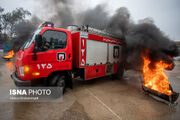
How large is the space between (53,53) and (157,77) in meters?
4.45

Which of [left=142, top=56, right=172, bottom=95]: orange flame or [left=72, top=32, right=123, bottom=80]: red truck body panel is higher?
[left=72, top=32, right=123, bottom=80]: red truck body panel

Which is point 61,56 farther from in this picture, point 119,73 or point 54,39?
point 119,73

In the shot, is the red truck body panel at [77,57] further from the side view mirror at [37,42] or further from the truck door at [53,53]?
the side view mirror at [37,42]

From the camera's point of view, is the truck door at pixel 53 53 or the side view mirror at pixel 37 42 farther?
the truck door at pixel 53 53

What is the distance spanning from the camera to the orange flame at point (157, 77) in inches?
150

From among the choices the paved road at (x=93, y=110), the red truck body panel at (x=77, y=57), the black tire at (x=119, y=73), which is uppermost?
the red truck body panel at (x=77, y=57)

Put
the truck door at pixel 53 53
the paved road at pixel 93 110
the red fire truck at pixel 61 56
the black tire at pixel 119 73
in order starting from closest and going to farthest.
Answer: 1. the paved road at pixel 93 110
2. the red fire truck at pixel 61 56
3. the truck door at pixel 53 53
4. the black tire at pixel 119 73

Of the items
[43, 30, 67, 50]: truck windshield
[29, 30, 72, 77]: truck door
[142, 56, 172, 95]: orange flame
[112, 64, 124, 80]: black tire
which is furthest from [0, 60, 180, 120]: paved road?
[112, 64, 124, 80]: black tire

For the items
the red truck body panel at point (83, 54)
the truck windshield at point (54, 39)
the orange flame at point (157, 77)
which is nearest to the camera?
the truck windshield at point (54, 39)

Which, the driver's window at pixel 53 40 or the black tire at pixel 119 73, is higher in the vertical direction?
the driver's window at pixel 53 40

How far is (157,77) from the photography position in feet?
13.9

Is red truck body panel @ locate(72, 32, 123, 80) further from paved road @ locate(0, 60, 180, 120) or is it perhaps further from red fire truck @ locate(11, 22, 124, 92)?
paved road @ locate(0, 60, 180, 120)

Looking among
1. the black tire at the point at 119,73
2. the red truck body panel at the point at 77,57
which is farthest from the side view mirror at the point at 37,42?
the black tire at the point at 119,73

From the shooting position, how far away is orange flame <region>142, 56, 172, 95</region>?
3.82 meters
